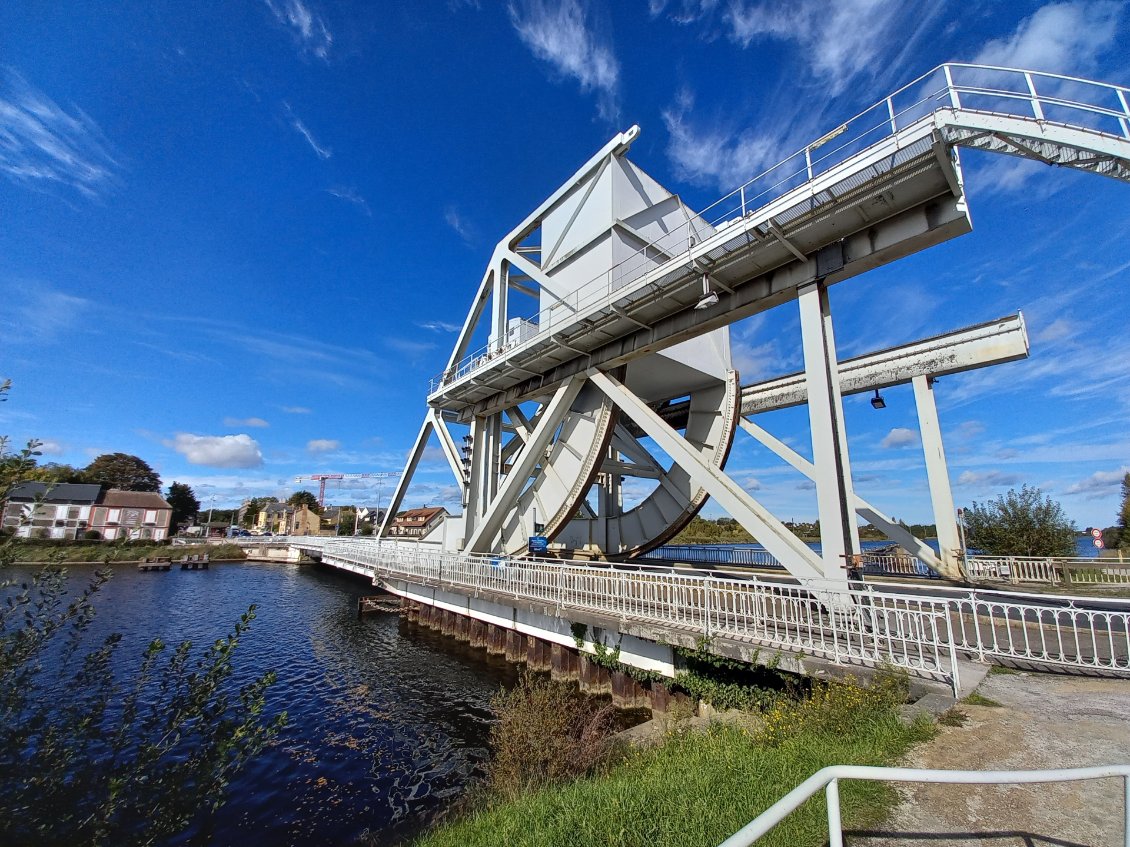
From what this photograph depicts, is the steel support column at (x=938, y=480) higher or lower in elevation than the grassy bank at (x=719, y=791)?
higher

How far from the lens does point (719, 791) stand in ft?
14.0

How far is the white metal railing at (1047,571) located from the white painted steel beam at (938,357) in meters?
6.47

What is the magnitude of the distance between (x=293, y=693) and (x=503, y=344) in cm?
1308

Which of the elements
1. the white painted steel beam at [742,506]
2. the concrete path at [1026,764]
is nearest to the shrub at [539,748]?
the concrete path at [1026,764]

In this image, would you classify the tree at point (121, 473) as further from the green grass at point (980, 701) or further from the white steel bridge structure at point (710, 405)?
the green grass at point (980, 701)

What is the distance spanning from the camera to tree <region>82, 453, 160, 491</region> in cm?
6981

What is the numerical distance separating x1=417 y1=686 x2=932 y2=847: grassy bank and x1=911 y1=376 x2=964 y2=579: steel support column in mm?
10960

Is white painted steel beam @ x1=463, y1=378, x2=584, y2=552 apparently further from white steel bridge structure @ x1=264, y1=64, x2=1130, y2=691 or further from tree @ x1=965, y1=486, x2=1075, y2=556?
tree @ x1=965, y1=486, x2=1075, y2=556

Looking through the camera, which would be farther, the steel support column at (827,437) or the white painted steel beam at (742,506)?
the white painted steel beam at (742,506)

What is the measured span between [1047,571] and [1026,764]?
16.3 m

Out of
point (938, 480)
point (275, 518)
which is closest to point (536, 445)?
point (938, 480)

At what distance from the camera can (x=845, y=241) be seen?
9.60 metres

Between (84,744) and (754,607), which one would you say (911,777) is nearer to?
(84,744)

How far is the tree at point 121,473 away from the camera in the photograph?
69.8 meters
